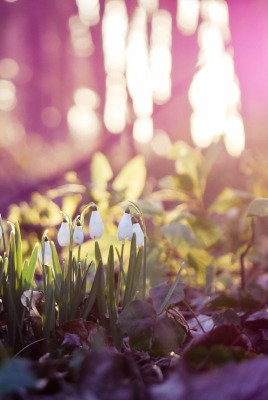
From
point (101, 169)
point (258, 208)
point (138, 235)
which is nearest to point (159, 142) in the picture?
point (101, 169)

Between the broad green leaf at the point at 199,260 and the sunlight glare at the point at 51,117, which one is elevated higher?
the sunlight glare at the point at 51,117

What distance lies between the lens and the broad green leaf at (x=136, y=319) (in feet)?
4.66

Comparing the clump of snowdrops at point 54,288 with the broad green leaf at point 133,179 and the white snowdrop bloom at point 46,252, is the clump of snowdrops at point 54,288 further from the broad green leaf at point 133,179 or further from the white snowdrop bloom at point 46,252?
the broad green leaf at point 133,179

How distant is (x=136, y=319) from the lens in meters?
1.43

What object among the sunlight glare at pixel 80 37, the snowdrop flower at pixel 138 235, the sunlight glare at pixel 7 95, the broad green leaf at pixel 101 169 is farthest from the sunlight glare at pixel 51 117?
the snowdrop flower at pixel 138 235

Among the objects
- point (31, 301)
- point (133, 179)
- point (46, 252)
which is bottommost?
point (31, 301)

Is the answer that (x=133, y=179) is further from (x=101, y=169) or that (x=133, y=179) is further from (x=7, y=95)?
(x=7, y=95)

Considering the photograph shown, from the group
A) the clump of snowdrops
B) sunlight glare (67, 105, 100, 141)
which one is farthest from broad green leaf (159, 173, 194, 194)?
sunlight glare (67, 105, 100, 141)

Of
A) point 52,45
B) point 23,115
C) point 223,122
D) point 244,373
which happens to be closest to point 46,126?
point 23,115

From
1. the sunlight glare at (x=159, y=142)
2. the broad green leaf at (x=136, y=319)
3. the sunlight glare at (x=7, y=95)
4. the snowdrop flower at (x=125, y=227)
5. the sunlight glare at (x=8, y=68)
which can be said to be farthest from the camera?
the sunlight glare at (x=7, y=95)

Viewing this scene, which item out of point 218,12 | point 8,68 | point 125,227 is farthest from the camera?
point 8,68

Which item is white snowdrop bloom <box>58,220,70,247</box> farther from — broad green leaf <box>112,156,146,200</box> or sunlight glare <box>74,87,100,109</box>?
sunlight glare <box>74,87,100,109</box>

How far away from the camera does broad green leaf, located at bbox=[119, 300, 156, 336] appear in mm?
1421

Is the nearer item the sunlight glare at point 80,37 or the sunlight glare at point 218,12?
the sunlight glare at point 218,12
